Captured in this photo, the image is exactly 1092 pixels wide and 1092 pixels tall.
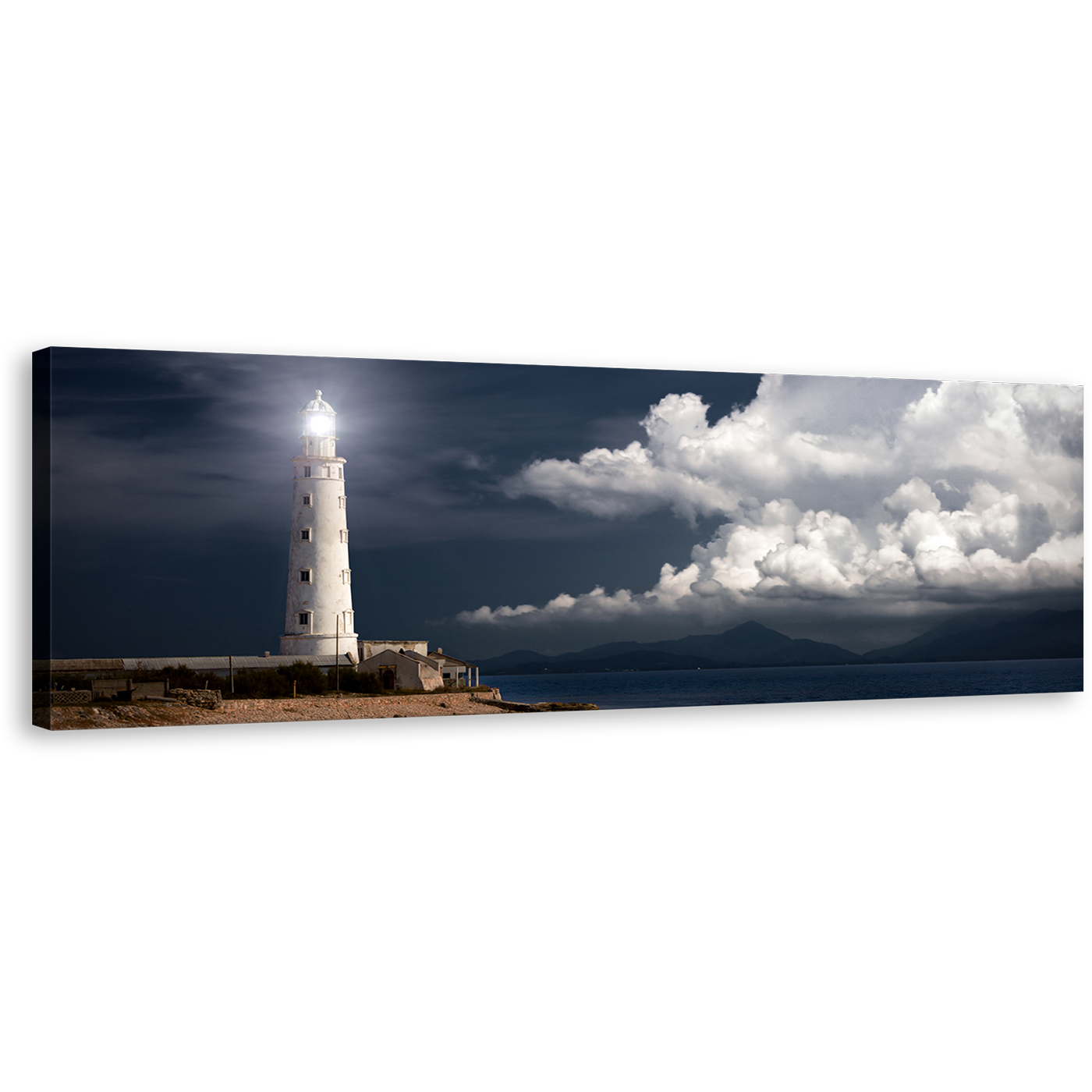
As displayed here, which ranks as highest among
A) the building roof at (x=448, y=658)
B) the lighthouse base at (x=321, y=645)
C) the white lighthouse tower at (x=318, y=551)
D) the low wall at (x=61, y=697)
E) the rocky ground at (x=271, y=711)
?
the white lighthouse tower at (x=318, y=551)

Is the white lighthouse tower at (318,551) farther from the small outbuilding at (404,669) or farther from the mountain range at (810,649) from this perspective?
the mountain range at (810,649)

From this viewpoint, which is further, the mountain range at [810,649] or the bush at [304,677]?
the mountain range at [810,649]

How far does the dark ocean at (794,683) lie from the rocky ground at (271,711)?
15.5 inches

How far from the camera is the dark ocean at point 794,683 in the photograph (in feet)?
Answer: 56.5

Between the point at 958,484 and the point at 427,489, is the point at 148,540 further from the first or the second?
the point at 958,484

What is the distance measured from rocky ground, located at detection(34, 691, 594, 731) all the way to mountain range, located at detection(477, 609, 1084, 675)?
22.3 inches

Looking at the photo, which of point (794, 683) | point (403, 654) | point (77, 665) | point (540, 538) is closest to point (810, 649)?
point (794, 683)

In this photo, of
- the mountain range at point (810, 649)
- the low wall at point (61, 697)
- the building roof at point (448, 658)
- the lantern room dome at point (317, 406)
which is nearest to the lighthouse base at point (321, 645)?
the building roof at point (448, 658)

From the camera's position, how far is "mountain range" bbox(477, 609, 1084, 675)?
688 inches

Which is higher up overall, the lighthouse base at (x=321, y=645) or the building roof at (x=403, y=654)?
the lighthouse base at (x=321, y=645)

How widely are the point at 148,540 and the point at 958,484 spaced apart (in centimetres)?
1061

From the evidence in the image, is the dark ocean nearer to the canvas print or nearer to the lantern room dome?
the canvas print

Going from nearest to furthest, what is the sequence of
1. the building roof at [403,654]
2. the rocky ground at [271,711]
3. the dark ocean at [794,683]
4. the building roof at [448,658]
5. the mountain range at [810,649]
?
the rocky ground at [271,711] < the building roof at [403,654] < the building roof at [448,658] < the dark ocean at [794,683] < the mountain range at [810,649]

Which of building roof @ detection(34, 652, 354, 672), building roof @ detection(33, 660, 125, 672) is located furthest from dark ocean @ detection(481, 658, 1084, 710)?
building roof @ detection(33, 660, 125, 672)
